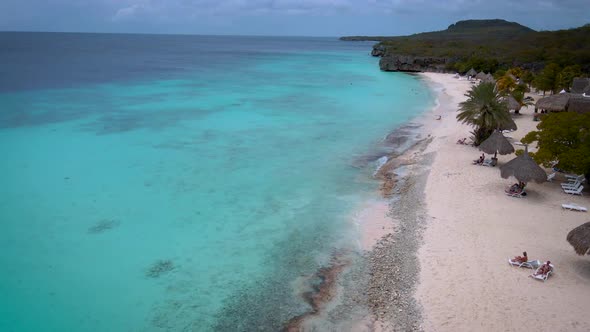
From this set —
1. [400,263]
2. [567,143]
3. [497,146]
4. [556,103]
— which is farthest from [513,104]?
[400,263]

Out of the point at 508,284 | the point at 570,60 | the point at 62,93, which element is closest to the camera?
the point at 508,284

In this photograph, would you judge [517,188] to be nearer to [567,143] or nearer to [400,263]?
[567,143]

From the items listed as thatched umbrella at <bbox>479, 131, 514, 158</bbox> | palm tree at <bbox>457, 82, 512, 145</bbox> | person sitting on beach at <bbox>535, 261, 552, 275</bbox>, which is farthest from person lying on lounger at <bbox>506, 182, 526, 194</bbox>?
palm tree at <bbox>457, 82, 512, 145</bbox>

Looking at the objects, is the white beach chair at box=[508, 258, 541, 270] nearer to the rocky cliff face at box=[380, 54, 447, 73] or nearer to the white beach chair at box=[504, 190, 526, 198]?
the white beach chair at box=[504, 190, 526, 198]

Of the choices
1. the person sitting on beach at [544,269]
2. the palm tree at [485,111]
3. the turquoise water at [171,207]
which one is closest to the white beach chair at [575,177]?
the palm tree at [485,111]

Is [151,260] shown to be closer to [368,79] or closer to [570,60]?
[368,79]

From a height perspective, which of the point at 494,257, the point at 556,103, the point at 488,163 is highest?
the point at 556,103

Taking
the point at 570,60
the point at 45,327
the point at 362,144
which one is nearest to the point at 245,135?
the point at 362,144
